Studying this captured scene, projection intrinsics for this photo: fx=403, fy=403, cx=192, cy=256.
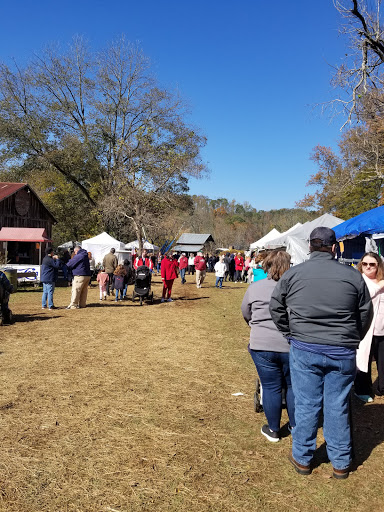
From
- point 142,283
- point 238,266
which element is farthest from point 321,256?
point 238,266

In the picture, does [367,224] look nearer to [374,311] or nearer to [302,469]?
[374,311]

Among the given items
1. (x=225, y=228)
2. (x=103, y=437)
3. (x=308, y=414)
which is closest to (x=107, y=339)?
(x=103, y=437)

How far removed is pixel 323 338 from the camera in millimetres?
2988

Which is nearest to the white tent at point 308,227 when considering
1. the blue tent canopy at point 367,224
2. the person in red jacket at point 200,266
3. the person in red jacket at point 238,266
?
the person in red jacket at point 238,266

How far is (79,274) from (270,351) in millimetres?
8608

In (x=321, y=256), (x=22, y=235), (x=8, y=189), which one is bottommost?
(x=321, y=256)

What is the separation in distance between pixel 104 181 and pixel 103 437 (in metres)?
31.9

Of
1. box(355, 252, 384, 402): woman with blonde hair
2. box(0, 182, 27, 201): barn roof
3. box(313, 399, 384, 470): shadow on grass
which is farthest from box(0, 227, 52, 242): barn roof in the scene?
box(313, 399, 384, 470): shadow on grass

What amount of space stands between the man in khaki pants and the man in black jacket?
28.9ft

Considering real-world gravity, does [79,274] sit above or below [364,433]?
above

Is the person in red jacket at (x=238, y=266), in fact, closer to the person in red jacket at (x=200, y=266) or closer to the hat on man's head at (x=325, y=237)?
the person in red jacket at (x=200, y=266)

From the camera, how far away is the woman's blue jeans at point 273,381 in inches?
146

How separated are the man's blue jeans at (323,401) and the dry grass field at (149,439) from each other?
231mm

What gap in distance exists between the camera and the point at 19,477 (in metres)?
3.15
